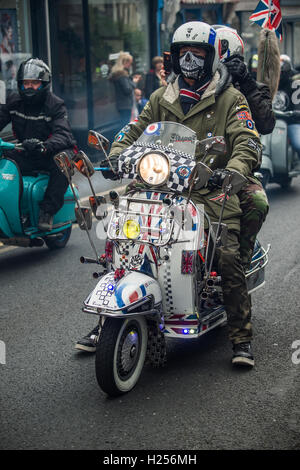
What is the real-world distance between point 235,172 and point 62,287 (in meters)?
2.78

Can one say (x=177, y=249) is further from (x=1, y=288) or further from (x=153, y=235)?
(x=1, y=288)

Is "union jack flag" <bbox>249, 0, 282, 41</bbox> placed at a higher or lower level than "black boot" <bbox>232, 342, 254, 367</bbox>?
higher

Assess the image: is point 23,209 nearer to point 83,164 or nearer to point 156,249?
point 83,164

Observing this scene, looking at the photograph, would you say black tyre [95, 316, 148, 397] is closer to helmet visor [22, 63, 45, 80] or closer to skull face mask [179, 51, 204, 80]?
skull face mask [179, 51, 204, 80]

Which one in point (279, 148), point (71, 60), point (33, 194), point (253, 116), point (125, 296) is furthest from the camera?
point (71, 60)

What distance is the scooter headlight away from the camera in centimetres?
432

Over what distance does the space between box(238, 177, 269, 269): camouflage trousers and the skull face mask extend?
782mm

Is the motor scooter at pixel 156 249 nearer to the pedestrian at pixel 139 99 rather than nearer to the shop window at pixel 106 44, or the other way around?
the pedestrian at pixel 139 99

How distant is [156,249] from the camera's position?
4.43 metres

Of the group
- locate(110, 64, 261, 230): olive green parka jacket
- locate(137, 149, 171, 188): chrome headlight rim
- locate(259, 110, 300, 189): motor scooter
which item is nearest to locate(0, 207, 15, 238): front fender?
locate(110, 64, 261, 230): olive green parka jacket

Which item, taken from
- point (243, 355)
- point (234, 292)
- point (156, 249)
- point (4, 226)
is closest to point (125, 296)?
point (156, 249)

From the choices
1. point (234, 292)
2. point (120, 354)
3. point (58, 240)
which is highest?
point (234, 292)

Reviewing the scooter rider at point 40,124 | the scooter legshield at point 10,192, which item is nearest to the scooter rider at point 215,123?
the scooter legshield at point 10,192

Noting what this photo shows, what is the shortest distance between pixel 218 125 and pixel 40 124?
3.10 metres
